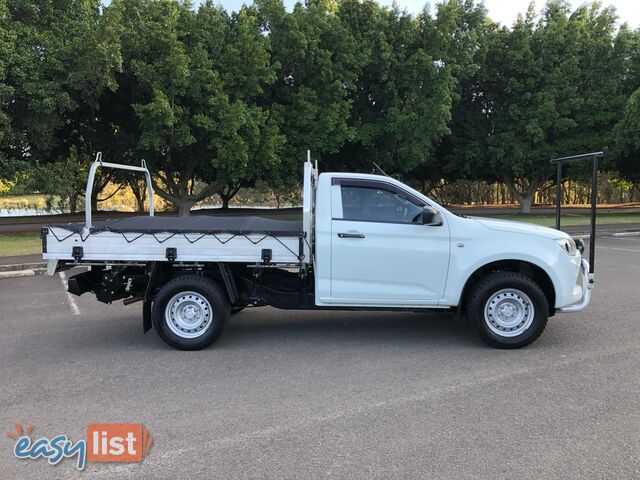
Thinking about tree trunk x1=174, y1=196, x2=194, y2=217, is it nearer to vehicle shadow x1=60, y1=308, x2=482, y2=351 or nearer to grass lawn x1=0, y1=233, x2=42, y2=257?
grass lawn x1=0, y1=233, x2=42, y2=257

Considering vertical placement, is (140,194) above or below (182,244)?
above

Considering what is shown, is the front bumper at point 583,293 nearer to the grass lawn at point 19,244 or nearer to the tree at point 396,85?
the grass lawn at point 19,244

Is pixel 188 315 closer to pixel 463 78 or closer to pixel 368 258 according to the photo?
pixel 368 258

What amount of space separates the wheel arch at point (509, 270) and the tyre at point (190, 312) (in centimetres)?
277

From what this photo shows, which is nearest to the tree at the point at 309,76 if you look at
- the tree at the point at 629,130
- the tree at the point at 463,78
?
the tree at the point at 463,78

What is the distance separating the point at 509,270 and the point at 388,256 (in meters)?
1.53

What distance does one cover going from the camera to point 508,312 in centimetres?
586

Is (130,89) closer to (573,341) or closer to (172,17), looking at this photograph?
Result: (172,17)

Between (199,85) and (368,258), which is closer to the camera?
(368,258)

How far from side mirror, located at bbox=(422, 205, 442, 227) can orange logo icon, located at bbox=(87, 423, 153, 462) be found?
3.47m

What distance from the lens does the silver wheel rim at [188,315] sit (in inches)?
233

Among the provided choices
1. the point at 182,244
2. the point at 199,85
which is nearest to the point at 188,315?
the point at 182,244

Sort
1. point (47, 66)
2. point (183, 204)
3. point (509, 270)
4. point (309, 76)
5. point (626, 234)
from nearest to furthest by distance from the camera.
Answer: point (509, 270)
point (47, 66)
point (626, 234)
point (309, 76)
point (183, 204)

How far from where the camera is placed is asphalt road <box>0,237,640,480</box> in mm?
3439
